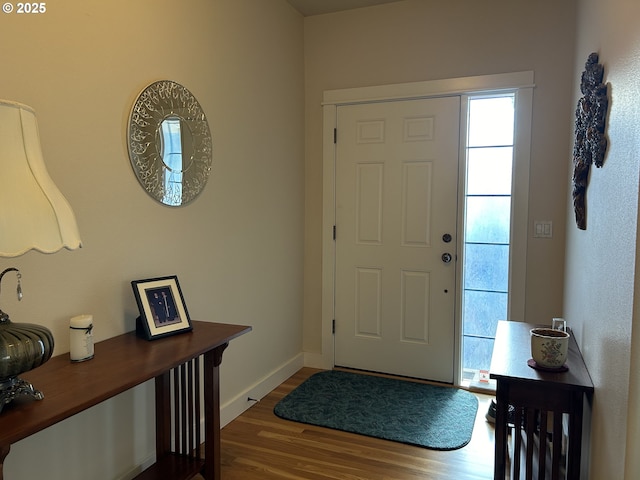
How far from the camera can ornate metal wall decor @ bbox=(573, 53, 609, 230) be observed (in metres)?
1.73

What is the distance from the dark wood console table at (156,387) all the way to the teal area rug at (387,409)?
0.85 metres

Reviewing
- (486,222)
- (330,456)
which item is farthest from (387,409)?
(486,222)

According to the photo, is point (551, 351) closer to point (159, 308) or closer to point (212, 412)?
point (212, 412)

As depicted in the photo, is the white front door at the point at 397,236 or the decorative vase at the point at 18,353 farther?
the white front door at the point at 397,236

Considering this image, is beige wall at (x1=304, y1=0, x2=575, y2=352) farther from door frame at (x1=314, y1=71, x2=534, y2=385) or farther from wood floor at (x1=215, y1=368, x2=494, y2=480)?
wood floor at (x1=215, y1=368, x2=494, y2=480)

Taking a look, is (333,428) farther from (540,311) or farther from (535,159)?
(535,159)

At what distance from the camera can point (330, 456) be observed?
7.87 ft

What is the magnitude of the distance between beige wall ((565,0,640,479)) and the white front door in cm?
131

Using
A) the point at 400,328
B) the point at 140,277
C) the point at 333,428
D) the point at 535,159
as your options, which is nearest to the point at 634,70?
the point at 535,159

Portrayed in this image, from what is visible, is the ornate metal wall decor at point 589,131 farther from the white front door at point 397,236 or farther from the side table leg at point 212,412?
the side table leg at point 212,412

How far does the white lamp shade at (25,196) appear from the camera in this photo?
1067 mm

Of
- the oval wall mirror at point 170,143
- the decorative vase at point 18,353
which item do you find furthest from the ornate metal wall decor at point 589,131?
the decorative vase at point 18,353

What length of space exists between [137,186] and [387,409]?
2.02m

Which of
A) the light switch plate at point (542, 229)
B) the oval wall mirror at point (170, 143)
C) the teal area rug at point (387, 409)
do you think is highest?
the oval wall mirror at point (170, 143)
